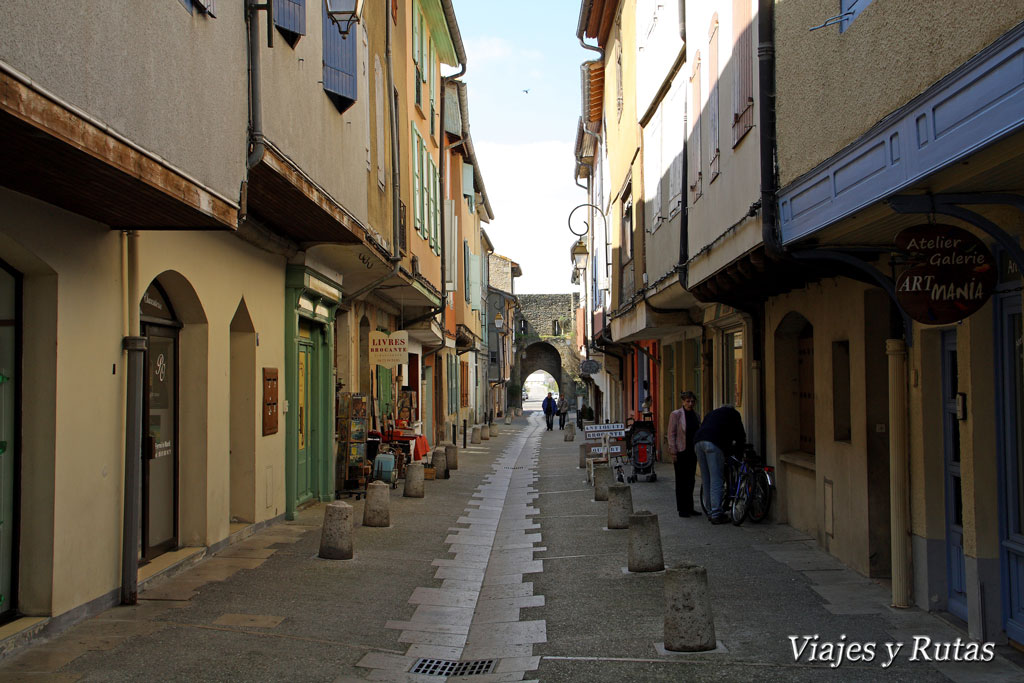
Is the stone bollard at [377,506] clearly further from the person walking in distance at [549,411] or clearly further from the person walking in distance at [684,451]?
the person walking in distance at [549,411]

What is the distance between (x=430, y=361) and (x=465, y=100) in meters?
7.46

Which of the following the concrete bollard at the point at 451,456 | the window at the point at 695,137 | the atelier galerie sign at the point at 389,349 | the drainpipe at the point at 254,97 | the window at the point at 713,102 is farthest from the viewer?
the concrete bollard at the point at 451,456

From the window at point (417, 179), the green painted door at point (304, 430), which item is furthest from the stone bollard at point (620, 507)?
the window at point (417, 179)

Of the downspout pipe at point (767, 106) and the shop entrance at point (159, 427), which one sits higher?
the downspout pipe at point (767, 106)

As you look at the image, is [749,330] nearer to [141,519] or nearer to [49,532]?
[141,519]

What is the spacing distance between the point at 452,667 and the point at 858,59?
470cm

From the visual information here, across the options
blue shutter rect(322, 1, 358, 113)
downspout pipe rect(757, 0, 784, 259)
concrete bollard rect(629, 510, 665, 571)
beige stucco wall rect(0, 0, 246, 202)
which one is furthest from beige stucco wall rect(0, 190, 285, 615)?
downspout pipe rect(757, 0, 784, 259)

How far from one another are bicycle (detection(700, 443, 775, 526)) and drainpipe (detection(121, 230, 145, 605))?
723cm

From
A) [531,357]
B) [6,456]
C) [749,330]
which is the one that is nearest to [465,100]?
[749,330]

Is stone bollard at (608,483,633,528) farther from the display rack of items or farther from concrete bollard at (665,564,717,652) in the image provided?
concrete bollard at (665,564,717,652)

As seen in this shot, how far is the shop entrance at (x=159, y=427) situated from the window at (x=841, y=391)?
21.2 feet

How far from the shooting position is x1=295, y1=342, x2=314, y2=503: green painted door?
42.9 ft

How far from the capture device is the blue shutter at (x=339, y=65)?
10.3 meters

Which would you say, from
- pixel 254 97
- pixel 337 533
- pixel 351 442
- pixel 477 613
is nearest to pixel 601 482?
pixel 351 442
